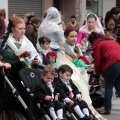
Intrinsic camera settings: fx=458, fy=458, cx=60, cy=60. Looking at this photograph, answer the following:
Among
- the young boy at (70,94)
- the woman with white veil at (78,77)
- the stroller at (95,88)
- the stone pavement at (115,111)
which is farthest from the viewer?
the stroller at (95,88)

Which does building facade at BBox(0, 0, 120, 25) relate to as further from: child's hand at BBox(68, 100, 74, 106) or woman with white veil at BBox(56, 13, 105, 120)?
child's hand at BBox(68, 100, 74, 106)

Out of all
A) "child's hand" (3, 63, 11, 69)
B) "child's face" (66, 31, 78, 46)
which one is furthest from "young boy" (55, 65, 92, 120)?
"child's face" (66, 31, 78, 46)

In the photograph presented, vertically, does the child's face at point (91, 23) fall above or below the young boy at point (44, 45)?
above

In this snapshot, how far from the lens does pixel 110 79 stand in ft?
27.7

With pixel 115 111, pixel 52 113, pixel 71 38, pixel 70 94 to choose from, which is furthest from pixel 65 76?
pixel 115 111

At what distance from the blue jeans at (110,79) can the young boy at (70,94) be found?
5.20 feet

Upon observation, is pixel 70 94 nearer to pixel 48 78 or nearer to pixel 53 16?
pixel 48 78

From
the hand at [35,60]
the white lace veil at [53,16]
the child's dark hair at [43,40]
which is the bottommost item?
the hand at [35,60]

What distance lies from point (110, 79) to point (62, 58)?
1.08m

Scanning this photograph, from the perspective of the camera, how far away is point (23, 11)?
1994 cm

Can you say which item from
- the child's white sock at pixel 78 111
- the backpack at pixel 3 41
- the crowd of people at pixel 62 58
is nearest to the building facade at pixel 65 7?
the crowd of people at pixel 62 58

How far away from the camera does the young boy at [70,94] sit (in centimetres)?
659

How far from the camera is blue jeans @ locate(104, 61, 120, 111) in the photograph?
831cm

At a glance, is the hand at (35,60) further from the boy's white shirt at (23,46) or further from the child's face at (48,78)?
the child's face at (48,78)
